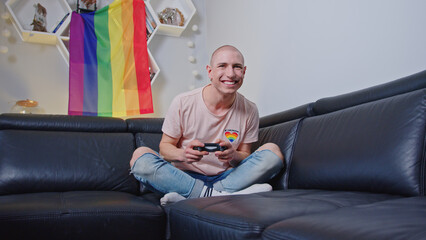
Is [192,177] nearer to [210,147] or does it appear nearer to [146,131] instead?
[210,147]

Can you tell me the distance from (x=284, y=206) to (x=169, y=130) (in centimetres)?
93

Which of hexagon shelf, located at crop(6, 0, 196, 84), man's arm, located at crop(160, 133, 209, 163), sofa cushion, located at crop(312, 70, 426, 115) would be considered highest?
hexagon shelf, located at crop(6, 0, 196, 84)

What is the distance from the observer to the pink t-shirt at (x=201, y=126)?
1746 millimetres

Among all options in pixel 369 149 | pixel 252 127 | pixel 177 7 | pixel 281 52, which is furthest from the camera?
pixel 177 7

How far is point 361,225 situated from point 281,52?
1820 millimetres

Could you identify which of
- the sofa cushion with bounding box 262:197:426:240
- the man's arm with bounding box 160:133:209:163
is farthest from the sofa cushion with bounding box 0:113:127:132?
the sofa cushion with bounding box 262:197:426:240

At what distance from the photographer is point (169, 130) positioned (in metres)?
1.78

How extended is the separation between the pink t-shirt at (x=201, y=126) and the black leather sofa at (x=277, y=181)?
24 centimetres

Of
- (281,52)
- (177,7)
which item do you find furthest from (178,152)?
(177,7)

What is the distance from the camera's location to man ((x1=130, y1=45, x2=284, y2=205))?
5.08 ft

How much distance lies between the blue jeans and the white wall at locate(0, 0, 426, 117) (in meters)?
0.59

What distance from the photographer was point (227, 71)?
67.7 inches

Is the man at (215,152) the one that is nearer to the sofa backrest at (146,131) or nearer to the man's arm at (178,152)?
the man's arm at (178,152)

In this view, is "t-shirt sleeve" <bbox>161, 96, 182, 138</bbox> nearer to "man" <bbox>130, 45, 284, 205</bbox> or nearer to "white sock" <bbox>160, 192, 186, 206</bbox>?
"man" <bbox>130, 45, 284, 205</bbox>
